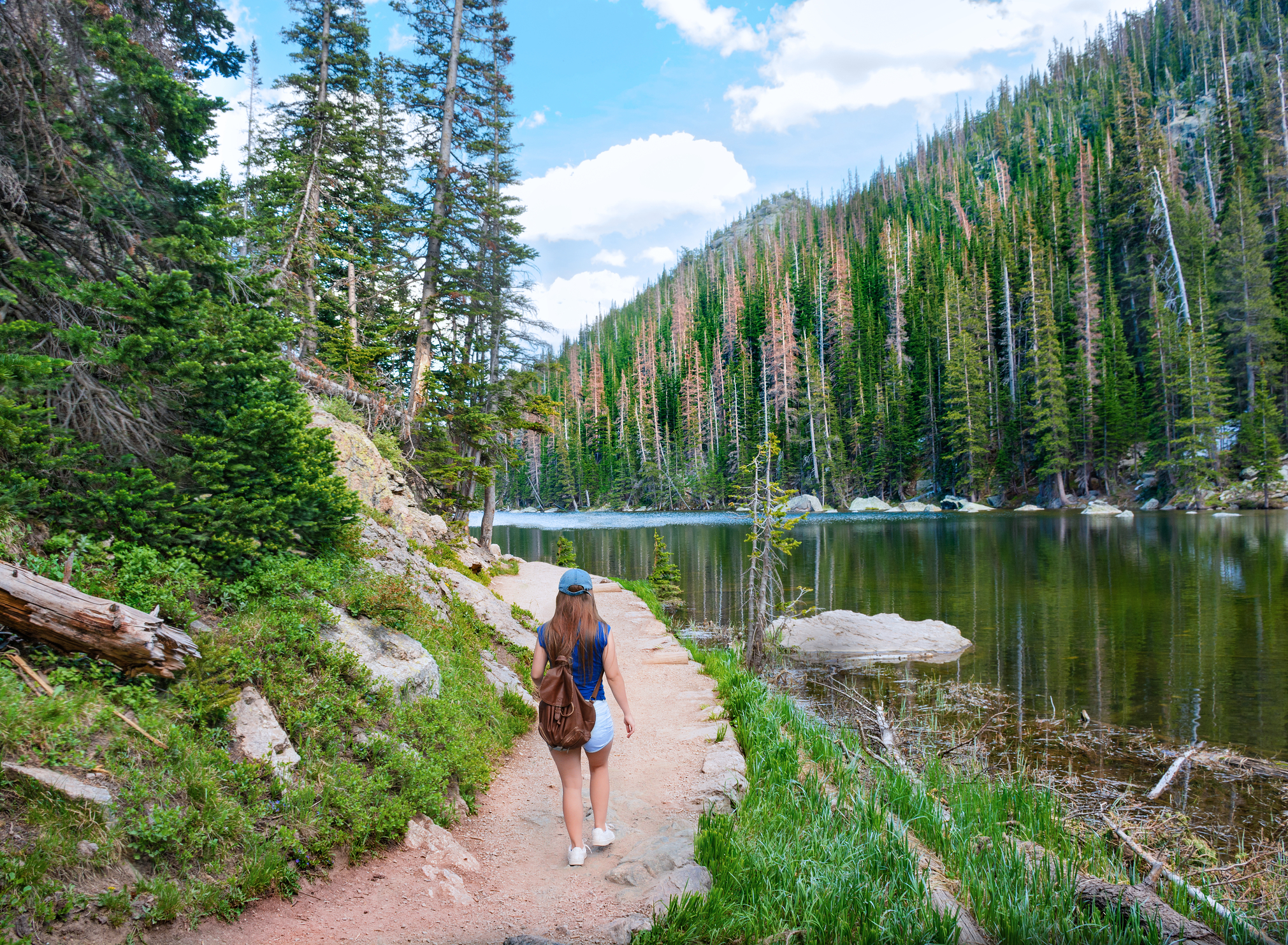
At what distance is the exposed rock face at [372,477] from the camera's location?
10.6 m

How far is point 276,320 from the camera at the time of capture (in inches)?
233

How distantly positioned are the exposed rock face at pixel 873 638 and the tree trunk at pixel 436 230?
37.6 ft

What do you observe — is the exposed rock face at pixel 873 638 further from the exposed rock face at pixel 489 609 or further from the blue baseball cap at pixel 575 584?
the blue baseball cap at pixel 575 584

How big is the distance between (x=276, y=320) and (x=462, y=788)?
14.9 feet

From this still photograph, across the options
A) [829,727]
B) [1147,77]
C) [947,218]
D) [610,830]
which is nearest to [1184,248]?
[947,218]

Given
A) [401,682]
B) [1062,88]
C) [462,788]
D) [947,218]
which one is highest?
[1062,88]

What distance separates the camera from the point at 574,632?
12.9 feet

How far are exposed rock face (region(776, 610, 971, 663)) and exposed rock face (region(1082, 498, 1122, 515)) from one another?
3192cm

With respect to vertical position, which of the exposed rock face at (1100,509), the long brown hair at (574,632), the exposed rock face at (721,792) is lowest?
the exposed rock face at (721,792)

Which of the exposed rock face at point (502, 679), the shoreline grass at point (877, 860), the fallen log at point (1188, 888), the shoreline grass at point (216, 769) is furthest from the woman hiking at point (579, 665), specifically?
the fallen log at point (1188, 888)

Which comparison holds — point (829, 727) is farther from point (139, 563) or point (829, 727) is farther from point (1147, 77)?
point (1147, 77)

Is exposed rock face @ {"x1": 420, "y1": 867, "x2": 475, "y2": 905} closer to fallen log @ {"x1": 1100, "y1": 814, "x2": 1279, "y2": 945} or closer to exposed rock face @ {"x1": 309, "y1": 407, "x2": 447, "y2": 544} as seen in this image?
fallen log @ {"x1": 1100, "y1": 814, "x2": 1279, "y2": 945}

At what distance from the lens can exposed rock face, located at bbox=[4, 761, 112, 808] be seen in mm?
2934

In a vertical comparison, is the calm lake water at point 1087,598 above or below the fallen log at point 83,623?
below
